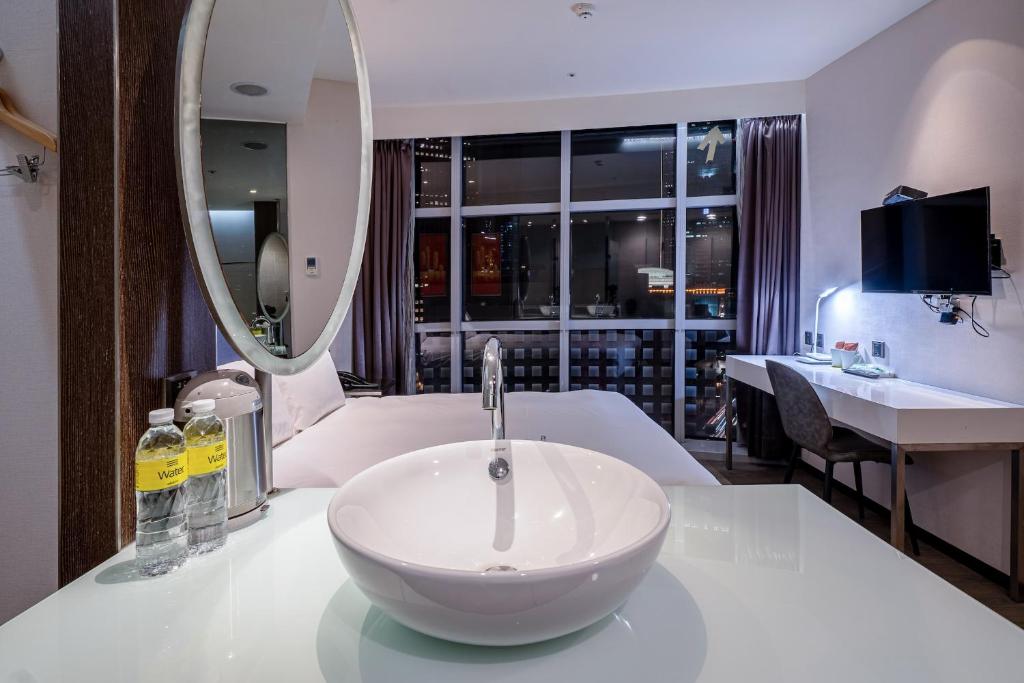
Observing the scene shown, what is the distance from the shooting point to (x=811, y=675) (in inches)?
17.4

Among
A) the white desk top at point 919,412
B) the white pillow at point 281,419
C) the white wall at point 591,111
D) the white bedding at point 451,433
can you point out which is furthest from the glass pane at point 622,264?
the white pillow at point 281,419

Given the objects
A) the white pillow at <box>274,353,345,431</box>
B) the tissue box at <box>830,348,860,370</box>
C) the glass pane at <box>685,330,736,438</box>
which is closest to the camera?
the white pillow at <box>274,353,345,431</box>

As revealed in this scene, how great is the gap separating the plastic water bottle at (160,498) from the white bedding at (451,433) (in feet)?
1.42

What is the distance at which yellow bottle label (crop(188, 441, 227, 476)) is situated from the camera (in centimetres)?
63

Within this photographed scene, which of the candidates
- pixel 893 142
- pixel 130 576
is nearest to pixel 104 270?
pixel 130 576

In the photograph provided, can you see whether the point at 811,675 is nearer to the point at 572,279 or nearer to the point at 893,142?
the point at 893,142

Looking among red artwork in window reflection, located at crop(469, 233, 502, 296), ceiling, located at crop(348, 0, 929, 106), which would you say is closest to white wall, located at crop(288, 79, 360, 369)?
ceiling, located at crop(348, 0, 929, 106)

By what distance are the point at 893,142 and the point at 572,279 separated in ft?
6.35

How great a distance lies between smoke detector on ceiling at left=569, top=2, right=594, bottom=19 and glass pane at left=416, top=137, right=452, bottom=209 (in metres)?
1.56

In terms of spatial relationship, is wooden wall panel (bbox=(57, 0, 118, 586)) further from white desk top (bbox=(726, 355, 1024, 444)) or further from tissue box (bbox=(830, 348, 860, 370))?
tissue box (bbox=(830, 348, 860, 370))

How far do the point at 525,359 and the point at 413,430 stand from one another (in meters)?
2.35

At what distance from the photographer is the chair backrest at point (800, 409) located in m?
2.34

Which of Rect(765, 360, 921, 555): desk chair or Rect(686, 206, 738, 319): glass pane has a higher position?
Rect(686, 206, 738, 319): glass pane

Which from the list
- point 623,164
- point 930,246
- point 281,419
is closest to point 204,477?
point 281,419
